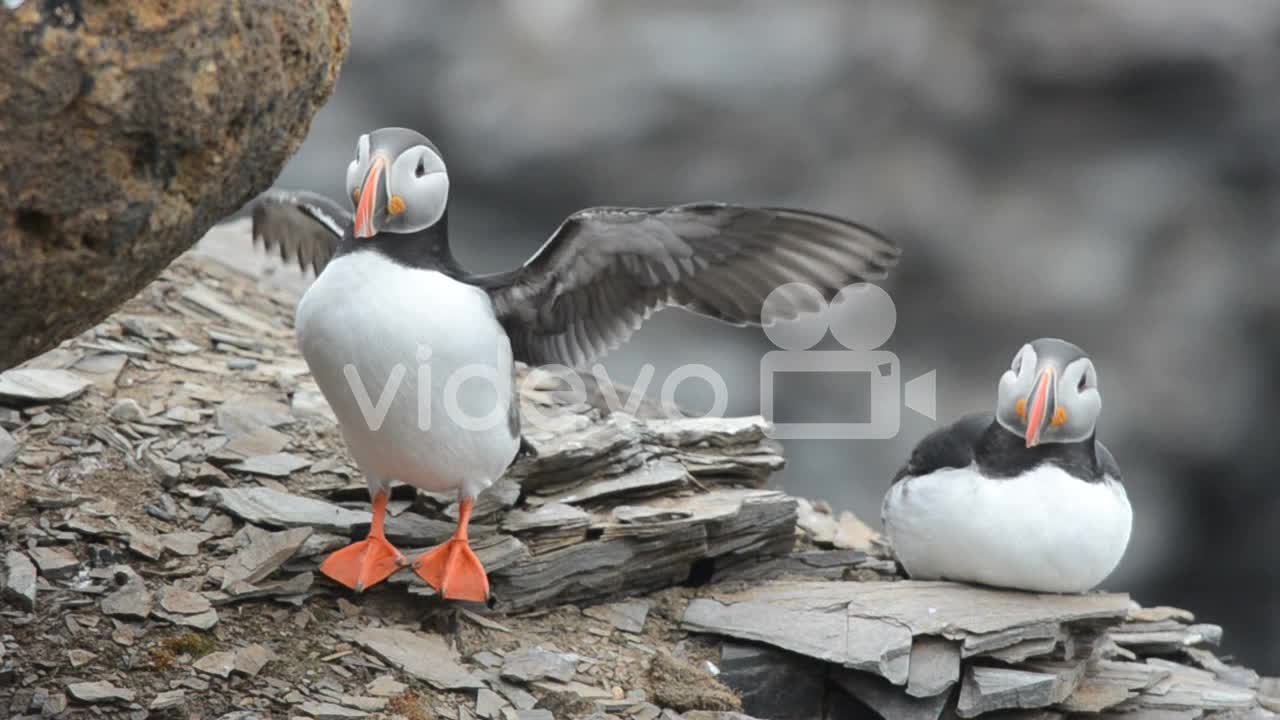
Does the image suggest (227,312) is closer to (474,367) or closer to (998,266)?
(474,367)

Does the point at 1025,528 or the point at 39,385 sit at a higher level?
the point at 39,385

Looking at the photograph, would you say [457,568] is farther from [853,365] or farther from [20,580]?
[853,365]

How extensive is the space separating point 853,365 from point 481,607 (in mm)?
4653

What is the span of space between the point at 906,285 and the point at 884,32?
164cm

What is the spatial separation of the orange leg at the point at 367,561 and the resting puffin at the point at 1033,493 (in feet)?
5.09

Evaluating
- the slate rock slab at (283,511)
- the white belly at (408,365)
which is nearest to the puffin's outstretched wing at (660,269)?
the white belly at (408,365)

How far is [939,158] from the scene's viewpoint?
8461mm

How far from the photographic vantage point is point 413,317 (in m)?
3.29

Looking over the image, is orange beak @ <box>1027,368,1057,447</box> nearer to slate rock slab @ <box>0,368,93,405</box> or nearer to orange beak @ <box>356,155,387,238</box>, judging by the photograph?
orange beak @ <box>356,155,387,238</box>

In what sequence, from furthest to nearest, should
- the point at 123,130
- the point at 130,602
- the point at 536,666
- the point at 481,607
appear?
the point at 481,607 → the point at 536,666 → the point at 130,602 → the point at 123,130

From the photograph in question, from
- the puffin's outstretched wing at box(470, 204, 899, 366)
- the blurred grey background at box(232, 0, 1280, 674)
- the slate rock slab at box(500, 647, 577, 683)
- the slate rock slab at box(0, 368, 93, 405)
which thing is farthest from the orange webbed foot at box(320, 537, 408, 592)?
the blurred grey background at box(232, 0, 1280, 674)

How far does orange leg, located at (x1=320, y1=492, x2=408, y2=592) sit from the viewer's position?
11.5 ft

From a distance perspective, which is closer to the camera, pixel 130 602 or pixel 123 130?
pixel 123 130

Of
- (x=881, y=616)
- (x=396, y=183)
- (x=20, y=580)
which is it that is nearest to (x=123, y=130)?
(x=396, y=183)
